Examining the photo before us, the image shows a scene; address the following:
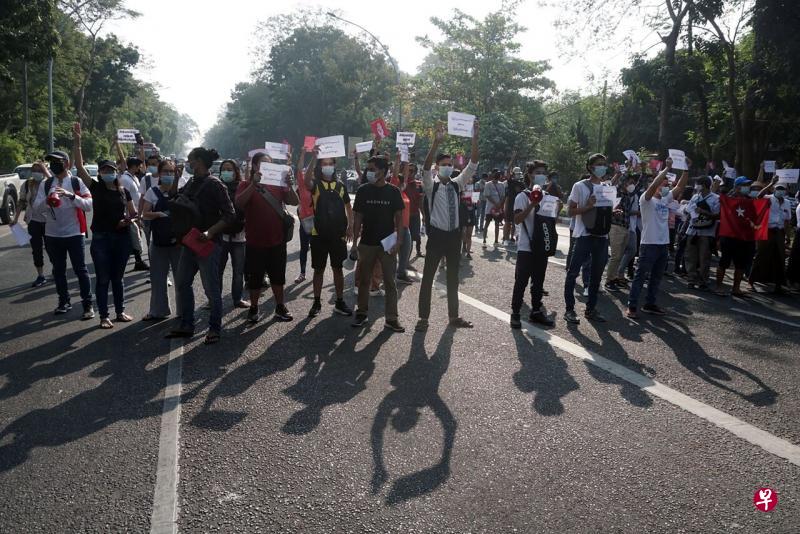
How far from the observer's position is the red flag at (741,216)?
30.4ft

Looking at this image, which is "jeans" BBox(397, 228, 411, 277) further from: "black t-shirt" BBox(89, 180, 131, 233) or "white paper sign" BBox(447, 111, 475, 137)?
"black t-shirt" BBox(89, 180, 131, 233)

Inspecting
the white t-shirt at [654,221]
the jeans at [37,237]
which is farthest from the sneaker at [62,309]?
the white t-shirt at [654,221]

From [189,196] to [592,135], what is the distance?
60992mm

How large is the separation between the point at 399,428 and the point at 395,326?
2675mm

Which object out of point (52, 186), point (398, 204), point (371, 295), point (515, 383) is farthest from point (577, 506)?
point (52, 186)

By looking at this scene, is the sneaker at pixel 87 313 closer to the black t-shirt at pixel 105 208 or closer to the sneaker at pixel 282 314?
the black t-shirt at pixel 105 208

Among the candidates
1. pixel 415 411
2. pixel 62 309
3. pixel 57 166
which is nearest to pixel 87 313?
pixel 62 309

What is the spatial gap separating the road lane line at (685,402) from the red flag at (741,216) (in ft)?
14.2

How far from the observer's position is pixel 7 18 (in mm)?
19094

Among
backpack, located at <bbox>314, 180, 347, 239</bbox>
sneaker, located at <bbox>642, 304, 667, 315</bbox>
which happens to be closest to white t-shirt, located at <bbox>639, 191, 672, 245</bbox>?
sneaker, located at <bbox>642, 304, 667, 315</bbox>

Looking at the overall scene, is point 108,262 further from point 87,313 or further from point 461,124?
point 461,124

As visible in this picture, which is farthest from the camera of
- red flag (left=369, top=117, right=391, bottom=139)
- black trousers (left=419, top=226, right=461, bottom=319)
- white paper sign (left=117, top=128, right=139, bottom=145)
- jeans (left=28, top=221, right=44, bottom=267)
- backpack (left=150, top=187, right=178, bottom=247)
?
red flag (left=369, top=117, right=391, bottom=139)

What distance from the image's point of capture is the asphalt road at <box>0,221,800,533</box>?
323 centimetres

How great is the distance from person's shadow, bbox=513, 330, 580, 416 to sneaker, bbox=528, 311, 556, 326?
33.6 inches
